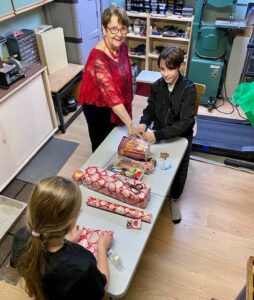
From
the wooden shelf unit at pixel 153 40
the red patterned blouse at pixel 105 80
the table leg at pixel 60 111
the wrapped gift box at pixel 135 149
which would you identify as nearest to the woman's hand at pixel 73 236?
the wrapped gift box at pixel 135 149

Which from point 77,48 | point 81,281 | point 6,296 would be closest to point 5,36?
point 77,48

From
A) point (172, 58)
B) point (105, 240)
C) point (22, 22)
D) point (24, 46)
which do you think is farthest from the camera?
point (22, 22)

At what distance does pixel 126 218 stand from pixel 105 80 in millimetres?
854

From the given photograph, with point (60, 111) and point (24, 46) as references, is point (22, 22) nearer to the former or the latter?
point (24, 46)

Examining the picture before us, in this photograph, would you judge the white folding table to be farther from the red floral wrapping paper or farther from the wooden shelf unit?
the wooden shelf unit

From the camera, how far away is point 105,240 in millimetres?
1135

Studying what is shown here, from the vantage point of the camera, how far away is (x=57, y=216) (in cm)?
87

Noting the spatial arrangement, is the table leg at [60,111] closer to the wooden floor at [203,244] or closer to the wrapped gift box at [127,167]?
the wooden floor at [203,244]

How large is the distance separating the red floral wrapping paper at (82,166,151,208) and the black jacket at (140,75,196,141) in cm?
45

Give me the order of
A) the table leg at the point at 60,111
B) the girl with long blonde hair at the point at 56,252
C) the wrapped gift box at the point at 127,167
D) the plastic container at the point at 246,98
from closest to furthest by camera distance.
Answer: the girl with long blonde hair at the point at 56,252 < the wrapped gift box at the point at 127,167 < the plastic container at the point at 246,98 < the table leg at the point at 60,111

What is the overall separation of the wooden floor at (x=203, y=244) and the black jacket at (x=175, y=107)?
72 centimetres

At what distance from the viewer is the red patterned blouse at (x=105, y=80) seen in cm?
167

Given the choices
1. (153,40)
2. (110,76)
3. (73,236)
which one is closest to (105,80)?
(110,76)

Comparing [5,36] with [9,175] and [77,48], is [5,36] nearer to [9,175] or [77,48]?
[77,48]
